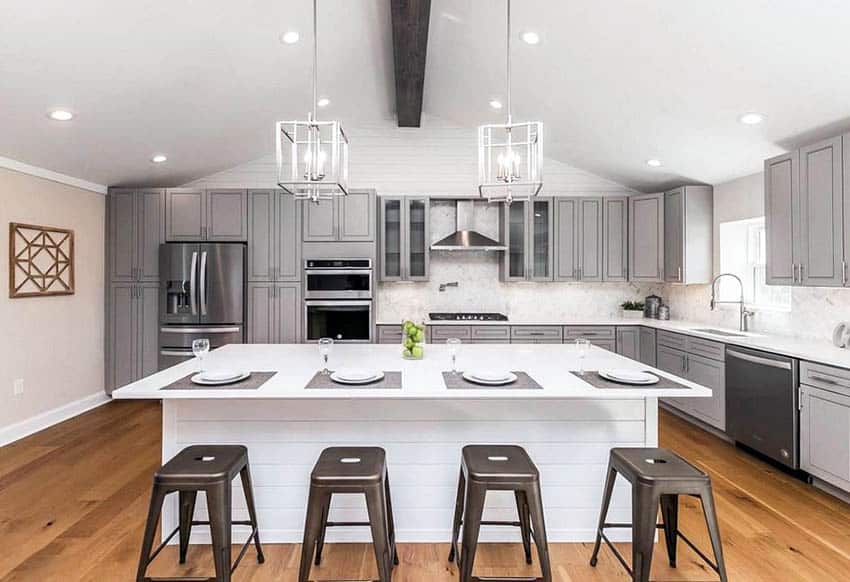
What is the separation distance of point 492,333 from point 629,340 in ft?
4.79

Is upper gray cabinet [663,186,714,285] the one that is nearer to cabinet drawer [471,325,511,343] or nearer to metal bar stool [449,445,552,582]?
cabinet drawer [471,325,511,343]

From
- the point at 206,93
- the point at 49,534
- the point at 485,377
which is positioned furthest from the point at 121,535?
the point at 206,93

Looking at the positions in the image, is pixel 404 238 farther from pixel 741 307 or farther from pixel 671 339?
pixel 741 307

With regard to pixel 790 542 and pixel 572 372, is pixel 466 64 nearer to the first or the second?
pixel 572 372

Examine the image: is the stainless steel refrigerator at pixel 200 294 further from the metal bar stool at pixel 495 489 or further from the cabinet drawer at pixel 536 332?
the metal bar stool at pixel 495 489

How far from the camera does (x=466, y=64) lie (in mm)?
4180

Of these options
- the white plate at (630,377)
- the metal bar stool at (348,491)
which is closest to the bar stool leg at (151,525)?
the metal bar stool at (348,491)

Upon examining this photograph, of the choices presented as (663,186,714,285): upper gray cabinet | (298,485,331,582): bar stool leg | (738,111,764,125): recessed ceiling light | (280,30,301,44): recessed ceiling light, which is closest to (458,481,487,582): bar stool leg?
(298,485,331,582): bar stool leg

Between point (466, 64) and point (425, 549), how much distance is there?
3652 millimetres

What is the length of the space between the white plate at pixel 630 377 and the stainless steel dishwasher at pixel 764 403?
155cm

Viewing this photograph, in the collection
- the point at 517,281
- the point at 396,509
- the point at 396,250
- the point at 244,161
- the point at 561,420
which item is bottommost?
the point at 396,509

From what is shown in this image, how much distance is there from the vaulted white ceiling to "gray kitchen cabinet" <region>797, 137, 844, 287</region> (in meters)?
0.24

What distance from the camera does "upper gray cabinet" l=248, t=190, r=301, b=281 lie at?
17.1 ft

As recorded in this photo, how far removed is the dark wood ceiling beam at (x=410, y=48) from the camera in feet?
9.84
